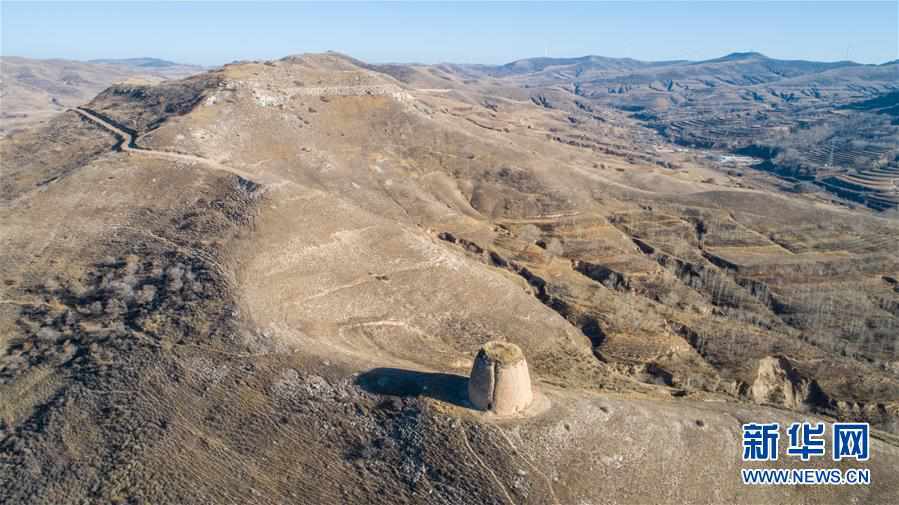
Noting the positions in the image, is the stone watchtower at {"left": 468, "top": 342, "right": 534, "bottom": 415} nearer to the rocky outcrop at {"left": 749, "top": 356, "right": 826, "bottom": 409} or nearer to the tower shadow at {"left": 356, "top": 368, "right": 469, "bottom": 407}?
the tower shadow at {"left": 356, "top": 368, "right": 469, "bottom": 407}

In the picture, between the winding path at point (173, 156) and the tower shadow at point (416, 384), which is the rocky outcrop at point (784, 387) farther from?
the winding path at point (173, 156)

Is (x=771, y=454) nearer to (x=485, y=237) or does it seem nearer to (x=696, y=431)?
(x=696, y=431)

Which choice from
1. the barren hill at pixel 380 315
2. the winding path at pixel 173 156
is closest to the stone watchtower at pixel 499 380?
the barren hill at pixel 380 315

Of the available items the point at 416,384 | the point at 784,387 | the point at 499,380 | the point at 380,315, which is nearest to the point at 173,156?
the point at 380,315

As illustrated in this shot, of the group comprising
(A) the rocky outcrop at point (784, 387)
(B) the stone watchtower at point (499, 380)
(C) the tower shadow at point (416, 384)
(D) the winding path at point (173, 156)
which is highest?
(D) the winding path at point (173, 156)

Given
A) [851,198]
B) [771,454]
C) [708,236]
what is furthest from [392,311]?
[851,198]

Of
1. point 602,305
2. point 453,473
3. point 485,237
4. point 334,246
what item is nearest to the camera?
point 453,473

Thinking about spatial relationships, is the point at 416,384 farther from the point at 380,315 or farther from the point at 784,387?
the point at 784,387
